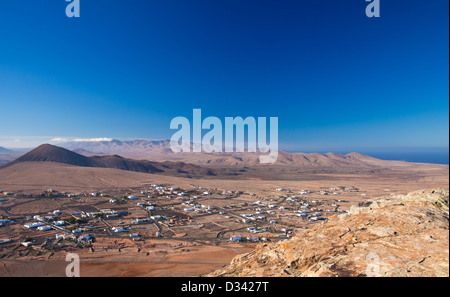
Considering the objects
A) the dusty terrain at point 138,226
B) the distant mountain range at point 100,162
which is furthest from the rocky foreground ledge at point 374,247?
the distant mountain range at point 100,162

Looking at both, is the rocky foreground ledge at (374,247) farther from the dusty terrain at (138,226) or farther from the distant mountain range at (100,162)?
the distant mountain range at (100,162)

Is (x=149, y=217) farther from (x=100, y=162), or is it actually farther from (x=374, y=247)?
(x=100, y=162)

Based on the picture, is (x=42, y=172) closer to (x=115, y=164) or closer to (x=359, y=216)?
(x=115, y=164)

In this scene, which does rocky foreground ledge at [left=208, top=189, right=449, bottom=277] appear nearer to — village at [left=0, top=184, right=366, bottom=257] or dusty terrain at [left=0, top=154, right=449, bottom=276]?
dusty terrain at [left=0, top=154, right=449, bottom=276]

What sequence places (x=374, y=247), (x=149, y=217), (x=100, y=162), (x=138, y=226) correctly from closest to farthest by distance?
(x=374, y=247), (x=138, y=226), (x=149, y=217), (x=100, y=162)

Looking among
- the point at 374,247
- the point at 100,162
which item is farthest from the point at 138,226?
the point at 100,162
